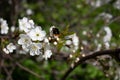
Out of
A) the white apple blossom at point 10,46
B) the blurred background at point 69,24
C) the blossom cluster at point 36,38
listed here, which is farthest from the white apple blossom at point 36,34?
the blurred background at point 69,24

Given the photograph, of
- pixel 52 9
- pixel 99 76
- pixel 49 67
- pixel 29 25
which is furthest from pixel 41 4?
pixel 29 25

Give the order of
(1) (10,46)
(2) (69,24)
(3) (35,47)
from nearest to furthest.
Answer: (3) (35,47)
(1) (10,46)
(2) (69,24)

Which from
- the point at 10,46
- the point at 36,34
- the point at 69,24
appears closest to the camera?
the point at 36,34

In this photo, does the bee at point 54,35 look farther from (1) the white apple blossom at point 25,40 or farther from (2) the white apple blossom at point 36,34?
(1) the white apple blossom at point 25,40

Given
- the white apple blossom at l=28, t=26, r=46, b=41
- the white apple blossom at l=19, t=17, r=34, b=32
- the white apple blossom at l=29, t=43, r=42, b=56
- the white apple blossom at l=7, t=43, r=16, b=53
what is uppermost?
the white apple blossom at l=19, t=17, r=34, b=32

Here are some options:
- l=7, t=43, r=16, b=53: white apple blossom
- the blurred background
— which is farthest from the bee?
the blurred background

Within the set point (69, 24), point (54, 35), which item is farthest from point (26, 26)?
point (69, 24)

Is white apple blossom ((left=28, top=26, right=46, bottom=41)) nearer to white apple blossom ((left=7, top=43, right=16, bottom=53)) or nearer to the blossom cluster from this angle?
the blossom cluster

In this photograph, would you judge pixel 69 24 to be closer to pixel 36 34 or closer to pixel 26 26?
pixel 26 26

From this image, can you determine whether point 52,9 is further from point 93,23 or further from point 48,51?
point 48,51
